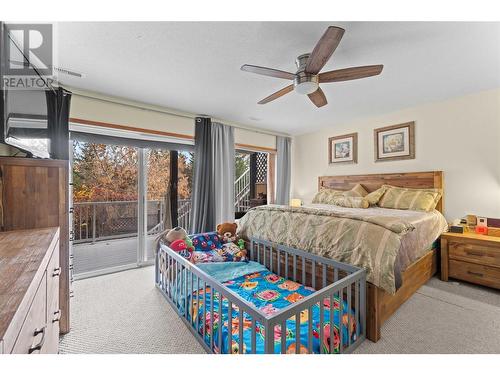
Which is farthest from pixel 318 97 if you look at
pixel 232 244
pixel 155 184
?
pixel 155 184

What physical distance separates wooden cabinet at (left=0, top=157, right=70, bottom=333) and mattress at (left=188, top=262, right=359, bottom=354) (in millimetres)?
1076

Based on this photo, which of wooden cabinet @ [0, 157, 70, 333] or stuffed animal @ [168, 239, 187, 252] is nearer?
wooden cabinet @ [0, 157, 70, 333]

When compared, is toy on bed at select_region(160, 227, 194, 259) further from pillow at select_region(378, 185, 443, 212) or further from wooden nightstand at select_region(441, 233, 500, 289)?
wooden nightstand at select_region(441, 233, 500, 289)

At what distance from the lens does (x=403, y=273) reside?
6.72 ft

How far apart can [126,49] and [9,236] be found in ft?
5.19

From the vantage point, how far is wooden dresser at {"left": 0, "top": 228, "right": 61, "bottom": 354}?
1.82 feet

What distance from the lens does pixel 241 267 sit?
2.54 metres

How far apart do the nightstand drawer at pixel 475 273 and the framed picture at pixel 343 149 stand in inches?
81.0

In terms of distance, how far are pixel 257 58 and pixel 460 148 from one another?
2953mm

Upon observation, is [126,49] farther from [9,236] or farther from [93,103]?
[9,236]

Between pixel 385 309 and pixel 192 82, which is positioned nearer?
pixel 385 309

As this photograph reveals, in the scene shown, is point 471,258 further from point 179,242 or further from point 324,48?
point 179,242

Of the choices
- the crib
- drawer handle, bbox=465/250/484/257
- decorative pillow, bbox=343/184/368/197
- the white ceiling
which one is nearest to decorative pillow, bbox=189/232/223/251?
the crib
